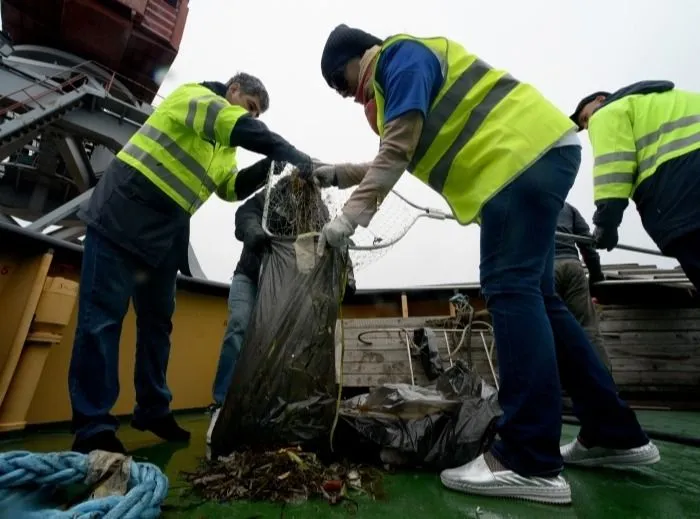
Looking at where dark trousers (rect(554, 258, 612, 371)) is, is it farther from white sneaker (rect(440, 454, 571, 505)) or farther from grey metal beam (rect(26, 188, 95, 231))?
grey metal beam (rect(26, 188, 95, 231))

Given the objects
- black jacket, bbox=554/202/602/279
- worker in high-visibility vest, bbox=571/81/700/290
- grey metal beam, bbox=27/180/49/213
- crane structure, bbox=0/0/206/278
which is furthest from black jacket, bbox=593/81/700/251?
grey metal beam, bbox=27/180/49/213

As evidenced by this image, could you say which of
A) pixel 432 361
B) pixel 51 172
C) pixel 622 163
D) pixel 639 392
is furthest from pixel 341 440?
pixel 51 172

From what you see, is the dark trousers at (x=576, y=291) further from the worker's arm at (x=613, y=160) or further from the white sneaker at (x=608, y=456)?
the white sneaker at (x=608, y=456)

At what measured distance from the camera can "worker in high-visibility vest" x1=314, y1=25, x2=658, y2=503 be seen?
3.62 feet

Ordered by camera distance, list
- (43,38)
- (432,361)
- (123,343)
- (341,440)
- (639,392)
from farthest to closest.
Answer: (43,38) → (639,392) → (432,361) → (123,343) → (341,440)

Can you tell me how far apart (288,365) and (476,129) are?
0.98 metres

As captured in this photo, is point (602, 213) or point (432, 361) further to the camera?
point (432, 361)

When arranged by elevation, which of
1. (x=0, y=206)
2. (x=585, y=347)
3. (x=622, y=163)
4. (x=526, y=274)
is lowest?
(x=585, y=347)

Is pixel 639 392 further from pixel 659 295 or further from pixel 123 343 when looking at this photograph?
pixel 123 343

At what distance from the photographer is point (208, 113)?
1674 mm

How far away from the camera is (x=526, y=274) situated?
1180 mm

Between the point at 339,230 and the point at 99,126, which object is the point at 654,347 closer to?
the point at 339,230

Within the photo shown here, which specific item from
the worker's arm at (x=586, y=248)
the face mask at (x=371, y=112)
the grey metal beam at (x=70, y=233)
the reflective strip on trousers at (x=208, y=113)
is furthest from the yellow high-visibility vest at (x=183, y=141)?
the grey metal beam at (x=70, y=233)

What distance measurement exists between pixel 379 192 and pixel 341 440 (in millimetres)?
867
